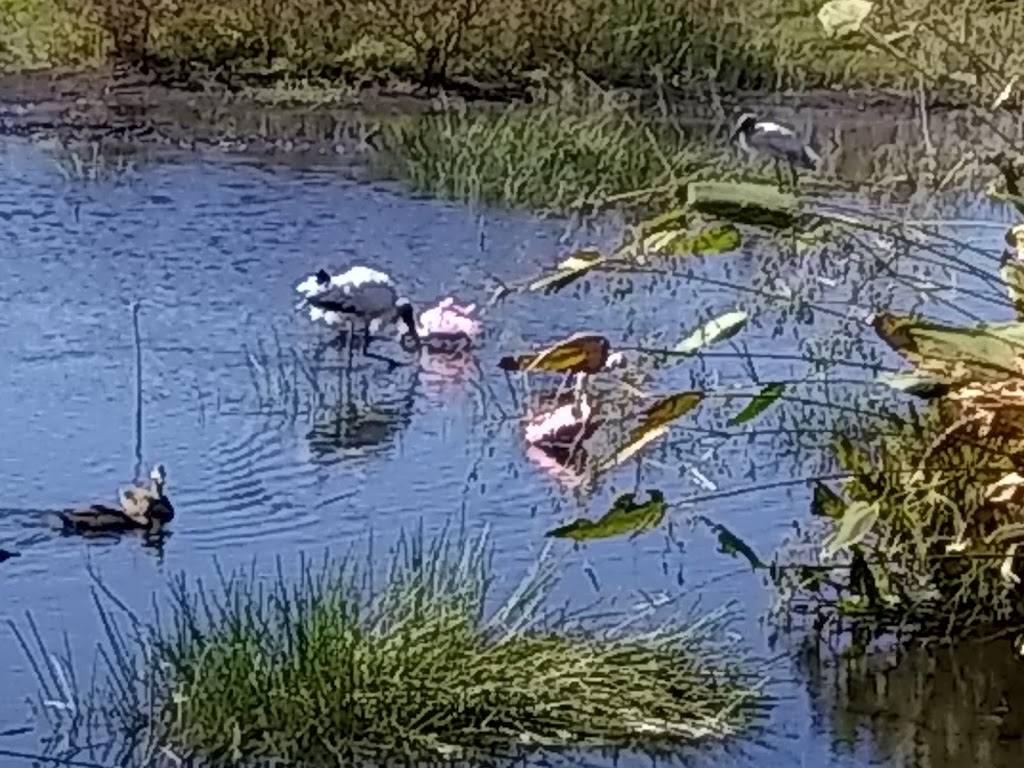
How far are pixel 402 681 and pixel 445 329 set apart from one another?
1949mm

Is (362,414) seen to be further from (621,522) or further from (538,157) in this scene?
(538,157)

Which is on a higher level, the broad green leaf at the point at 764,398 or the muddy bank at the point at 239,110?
the broad green leaf at the point at 764,398

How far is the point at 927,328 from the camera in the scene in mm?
2488

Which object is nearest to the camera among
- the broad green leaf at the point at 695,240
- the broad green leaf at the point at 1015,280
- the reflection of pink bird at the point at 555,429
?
the broad green leaf at the point at 695,240

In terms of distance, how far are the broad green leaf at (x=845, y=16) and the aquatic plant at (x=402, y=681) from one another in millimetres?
873

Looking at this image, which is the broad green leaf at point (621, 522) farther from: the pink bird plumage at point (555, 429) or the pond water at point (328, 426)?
the pink bird plumage at point (555, 429)

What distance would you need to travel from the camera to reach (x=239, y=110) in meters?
8.00

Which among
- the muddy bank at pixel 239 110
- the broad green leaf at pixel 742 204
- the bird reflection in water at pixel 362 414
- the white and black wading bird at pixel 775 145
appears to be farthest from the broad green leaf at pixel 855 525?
the muddy bank at pixel 239 110

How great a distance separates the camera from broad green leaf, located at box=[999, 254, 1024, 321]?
294 centimetres

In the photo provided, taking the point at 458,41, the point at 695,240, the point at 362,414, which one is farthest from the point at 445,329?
the point at 458,41

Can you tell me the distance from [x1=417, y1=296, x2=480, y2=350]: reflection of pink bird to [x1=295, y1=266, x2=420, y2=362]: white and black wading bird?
0.04m

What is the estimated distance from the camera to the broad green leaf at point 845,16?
8.30ft

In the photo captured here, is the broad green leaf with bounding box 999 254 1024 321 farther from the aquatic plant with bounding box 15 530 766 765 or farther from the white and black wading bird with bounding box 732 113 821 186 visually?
the white and black wading bird with bounding box 732 113 821 186

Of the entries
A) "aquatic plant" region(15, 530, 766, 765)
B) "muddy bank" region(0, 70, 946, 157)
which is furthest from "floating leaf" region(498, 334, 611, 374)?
"muddy bank" region(0, 70, 946, 157)
